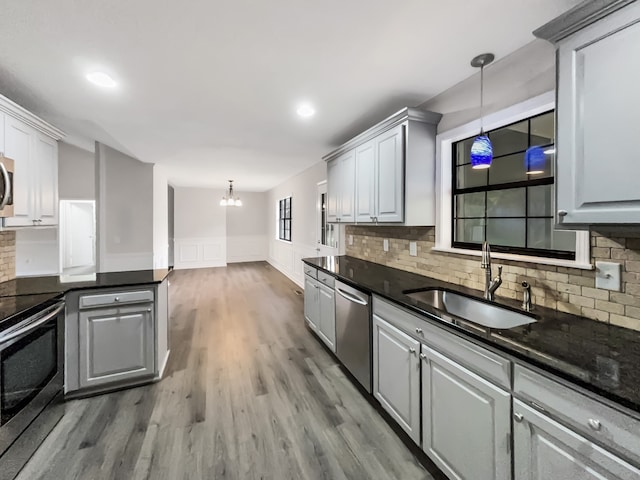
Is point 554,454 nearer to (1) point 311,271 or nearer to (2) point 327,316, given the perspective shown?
(2) point 327,316

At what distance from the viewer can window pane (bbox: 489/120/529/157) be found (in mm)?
1942

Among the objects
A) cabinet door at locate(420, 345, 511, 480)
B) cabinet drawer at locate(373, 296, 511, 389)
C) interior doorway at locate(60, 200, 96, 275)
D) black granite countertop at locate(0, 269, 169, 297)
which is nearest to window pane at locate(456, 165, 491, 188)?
cabinet drawer at locate(373, 296, 511, 389)

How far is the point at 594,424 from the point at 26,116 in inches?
153

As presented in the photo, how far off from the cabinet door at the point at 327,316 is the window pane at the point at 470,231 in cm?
128

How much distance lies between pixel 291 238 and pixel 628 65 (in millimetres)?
6384

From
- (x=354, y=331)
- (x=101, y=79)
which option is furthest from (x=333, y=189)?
(x=101, y=79)

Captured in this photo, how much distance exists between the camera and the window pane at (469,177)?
2235 mm

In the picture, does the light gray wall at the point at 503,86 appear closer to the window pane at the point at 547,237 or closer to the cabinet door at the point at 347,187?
the window pane at the point at 547,237

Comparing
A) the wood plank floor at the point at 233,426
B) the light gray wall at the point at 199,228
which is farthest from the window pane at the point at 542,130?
the light gray wall at the point at 199,228

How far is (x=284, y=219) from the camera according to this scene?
26.4 ft

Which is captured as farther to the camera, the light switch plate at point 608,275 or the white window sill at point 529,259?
the white window sill at point 529,259

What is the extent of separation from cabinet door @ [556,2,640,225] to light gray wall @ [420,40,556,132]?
532 mm

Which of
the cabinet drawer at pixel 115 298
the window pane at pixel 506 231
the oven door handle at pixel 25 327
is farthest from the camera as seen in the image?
the cabinet drawer at pixel 115 298

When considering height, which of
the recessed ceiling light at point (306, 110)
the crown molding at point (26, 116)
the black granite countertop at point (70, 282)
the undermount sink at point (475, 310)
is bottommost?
the undermount sink at point (475, 310)
